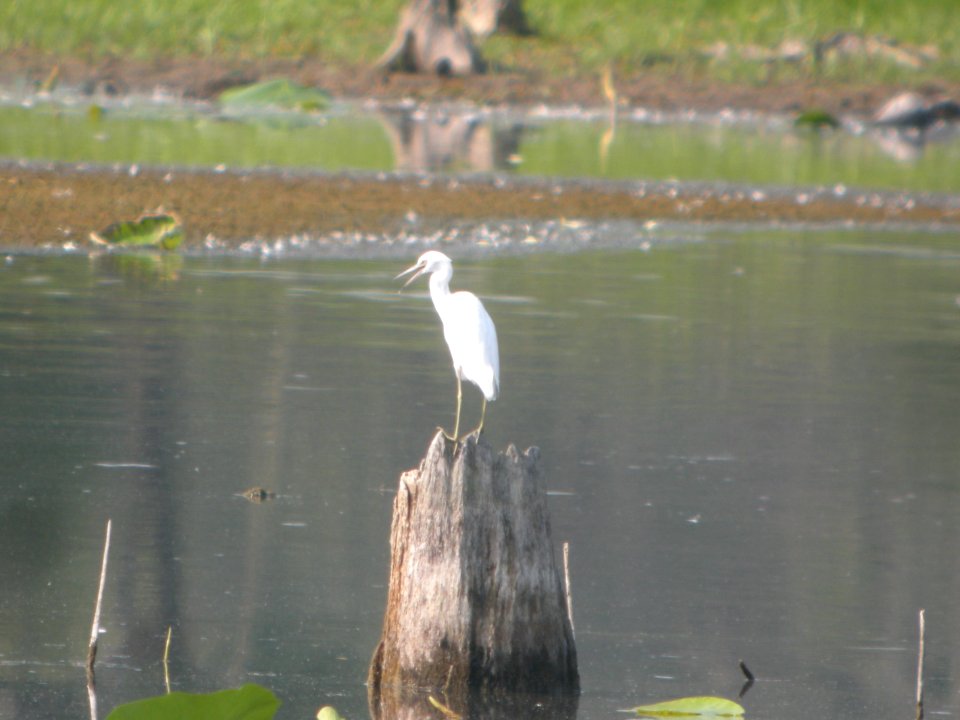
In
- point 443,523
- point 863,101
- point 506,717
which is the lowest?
point 506,717

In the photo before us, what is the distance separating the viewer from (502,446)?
989 cm

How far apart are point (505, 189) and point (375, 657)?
615 inches

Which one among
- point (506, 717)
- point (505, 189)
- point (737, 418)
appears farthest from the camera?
point (505, 189)

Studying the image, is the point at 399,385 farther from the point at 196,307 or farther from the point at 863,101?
the point at 863,101

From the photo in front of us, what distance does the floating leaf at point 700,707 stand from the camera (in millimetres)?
6160

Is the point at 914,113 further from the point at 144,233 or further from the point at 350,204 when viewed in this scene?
the point at 144,233

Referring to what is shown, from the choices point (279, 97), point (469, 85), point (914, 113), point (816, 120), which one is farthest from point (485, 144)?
point (914, 113)

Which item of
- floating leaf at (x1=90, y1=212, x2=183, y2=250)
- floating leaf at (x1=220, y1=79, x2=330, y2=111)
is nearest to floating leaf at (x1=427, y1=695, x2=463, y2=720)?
floating leaf at (x1=90, y1=212, x2=183, y2=250)

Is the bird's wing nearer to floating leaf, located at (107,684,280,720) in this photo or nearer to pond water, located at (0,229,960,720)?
pond water, located at (0,229,960,720)

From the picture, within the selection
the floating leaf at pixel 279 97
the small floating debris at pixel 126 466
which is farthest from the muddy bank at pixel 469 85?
the small floating debris at pixel 126 466

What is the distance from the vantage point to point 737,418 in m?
10.9

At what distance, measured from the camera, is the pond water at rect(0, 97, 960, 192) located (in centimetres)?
2428

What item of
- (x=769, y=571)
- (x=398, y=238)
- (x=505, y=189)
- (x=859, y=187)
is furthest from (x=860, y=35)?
(x=769, y=571)

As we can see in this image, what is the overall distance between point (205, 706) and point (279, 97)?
30.6m
